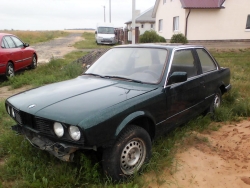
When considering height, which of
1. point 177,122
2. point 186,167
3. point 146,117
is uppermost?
point 146,117

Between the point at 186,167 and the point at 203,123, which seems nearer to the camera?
the point at 186,167

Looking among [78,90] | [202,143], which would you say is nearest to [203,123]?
[202,143]

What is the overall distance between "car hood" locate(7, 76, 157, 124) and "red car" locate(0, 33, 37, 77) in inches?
198

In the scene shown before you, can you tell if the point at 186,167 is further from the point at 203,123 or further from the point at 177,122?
the point at 203,123

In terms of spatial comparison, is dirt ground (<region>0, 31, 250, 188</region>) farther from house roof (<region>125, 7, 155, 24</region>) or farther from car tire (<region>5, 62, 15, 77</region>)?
house roof (<region>125, 7, 155, 24</region>)

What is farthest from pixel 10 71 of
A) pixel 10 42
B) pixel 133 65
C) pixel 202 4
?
pixel 202 4

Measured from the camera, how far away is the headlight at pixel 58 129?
2457mm

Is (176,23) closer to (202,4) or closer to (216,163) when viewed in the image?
(202,4)

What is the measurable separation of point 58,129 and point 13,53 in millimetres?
6684

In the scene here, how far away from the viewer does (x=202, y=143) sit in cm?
390

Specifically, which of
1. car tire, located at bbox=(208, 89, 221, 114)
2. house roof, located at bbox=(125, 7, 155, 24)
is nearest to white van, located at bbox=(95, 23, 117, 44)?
house roof, located at bbox=(125, 7, 155, 24)

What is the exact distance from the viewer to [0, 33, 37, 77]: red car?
7624mm

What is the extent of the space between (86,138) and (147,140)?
0.92m

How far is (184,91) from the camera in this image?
3.65m
